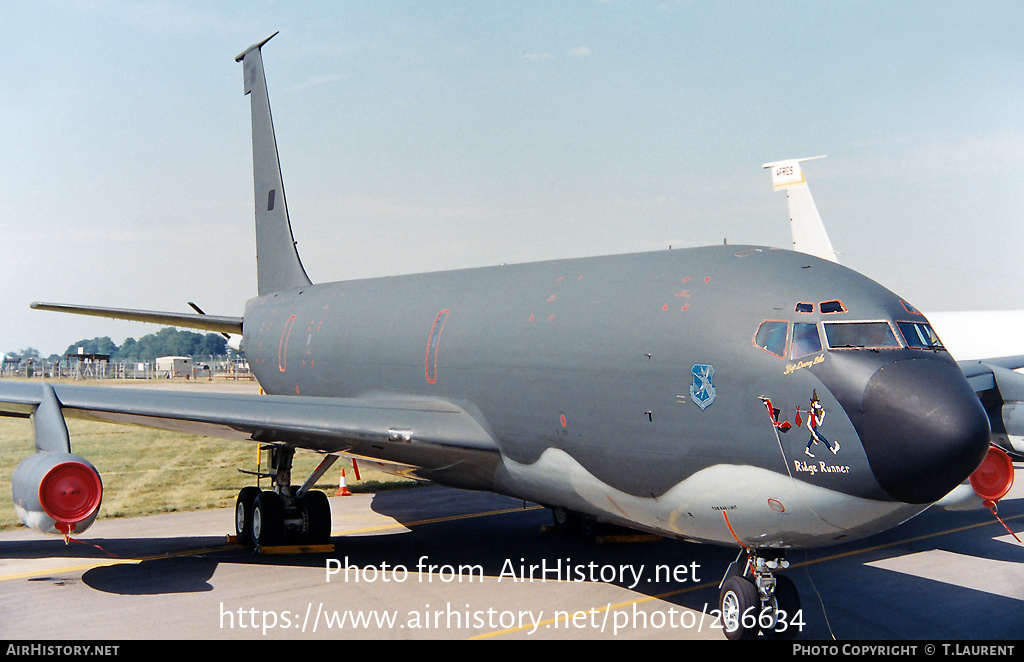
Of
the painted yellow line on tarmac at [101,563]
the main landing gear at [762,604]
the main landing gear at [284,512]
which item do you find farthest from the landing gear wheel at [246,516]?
the main landing gear at [762,604]

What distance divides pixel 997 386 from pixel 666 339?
966 cm

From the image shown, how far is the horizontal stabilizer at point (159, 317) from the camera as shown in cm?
1886

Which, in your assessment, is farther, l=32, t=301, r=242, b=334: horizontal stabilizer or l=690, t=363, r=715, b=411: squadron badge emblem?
l=32, t=301, r=242, b=334: horizontal stabilizer

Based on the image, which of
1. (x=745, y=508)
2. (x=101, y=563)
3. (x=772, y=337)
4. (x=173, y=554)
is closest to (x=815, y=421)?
(x=772, y=337)

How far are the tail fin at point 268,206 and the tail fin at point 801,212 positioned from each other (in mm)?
23093

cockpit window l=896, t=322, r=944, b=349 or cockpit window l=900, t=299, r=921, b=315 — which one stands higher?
cockpit window l=900, t=299, r=921, b=315

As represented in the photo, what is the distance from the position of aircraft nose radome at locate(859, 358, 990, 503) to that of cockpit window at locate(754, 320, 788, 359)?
0.97 metres

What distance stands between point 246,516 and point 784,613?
1033cm

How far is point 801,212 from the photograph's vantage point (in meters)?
36.9

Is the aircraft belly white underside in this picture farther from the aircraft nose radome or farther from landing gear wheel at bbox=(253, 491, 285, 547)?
landing gear wheel at bbox=(253, 491, 285, 547)

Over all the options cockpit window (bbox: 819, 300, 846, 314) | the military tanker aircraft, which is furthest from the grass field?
cockpit window (bbox: 819, 300, 846, 314)

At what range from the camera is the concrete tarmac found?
10484 mm

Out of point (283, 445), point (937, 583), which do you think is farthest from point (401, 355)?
point (937, 583)
